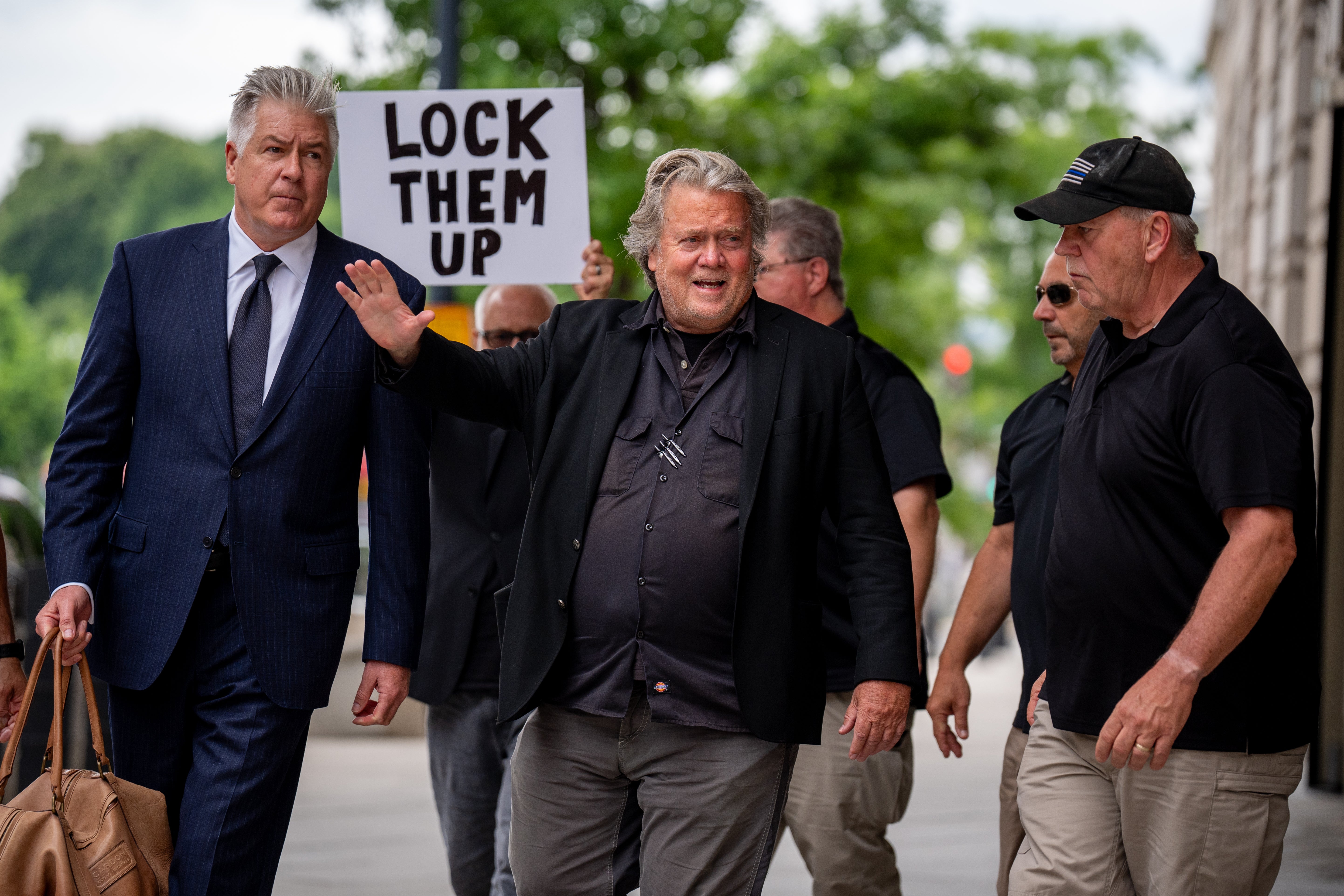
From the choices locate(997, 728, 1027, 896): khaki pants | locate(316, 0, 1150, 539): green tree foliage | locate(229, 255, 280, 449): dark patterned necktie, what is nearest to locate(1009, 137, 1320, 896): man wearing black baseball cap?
locate(997, 728, 1027, 896): khaki pants

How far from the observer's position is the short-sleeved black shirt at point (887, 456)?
4.99 m

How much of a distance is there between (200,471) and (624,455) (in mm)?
980

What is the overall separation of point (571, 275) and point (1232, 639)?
246 cm

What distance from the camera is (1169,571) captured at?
3.55m

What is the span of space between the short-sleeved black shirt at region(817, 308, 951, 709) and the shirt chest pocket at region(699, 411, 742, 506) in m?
1.29

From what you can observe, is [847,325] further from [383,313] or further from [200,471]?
[200,471]

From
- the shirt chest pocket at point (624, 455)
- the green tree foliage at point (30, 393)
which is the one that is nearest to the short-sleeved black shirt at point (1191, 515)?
the shirt chest pocket at point (624, 455)

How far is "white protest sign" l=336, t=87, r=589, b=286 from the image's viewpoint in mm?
4934

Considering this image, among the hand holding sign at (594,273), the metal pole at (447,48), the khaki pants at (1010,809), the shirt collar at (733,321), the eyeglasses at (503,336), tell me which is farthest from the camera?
the metal pole at (447,48)

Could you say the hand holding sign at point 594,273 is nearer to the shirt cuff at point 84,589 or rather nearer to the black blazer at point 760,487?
the black blazer at point 760,487

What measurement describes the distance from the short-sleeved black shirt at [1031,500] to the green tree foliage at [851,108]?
452cm

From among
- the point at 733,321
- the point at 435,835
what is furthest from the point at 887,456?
the point at 435,835

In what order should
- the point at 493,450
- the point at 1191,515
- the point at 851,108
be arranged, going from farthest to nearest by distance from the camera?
the point at 851,108 → the point at 493,450 → the point at 1191,515

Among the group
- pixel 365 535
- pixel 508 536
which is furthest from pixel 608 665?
pixel 365 535
